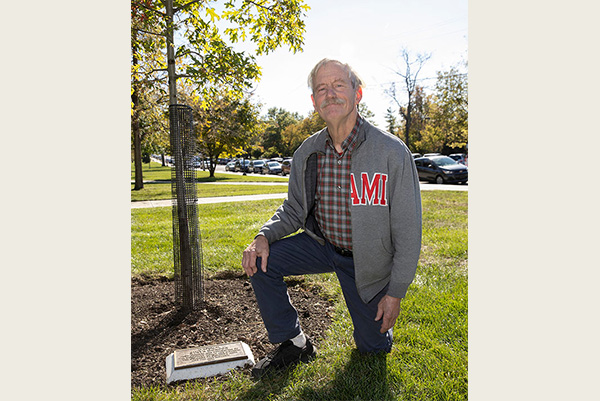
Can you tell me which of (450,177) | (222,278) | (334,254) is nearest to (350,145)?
(334,254)

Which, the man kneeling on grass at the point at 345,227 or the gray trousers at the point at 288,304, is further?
the gray trousers at the point at 288,304

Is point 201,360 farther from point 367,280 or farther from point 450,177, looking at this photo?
point 450,177

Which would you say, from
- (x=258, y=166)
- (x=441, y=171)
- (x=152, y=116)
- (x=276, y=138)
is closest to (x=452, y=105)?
(x=441, y=171)

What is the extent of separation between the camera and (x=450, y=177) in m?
20.5

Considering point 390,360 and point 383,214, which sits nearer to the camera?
point 383,214

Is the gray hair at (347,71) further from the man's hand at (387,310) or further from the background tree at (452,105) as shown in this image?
the background tree at (452,105)

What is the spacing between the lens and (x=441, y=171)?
821 inches

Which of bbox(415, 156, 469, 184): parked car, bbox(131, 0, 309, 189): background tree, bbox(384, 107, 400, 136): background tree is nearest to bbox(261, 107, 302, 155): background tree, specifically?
bbox(384, 107, 400, 136): background tree

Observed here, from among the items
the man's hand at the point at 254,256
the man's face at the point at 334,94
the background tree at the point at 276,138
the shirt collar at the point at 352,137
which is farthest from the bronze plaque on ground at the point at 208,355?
the background tree at the point at 276,138

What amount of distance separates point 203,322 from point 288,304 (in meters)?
0.97

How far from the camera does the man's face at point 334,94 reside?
2811mm

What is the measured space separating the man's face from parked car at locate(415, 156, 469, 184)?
18495 millimetres

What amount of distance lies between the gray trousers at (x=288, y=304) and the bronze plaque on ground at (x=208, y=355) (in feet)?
0.87

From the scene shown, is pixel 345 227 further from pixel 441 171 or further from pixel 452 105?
pixel 452 105
